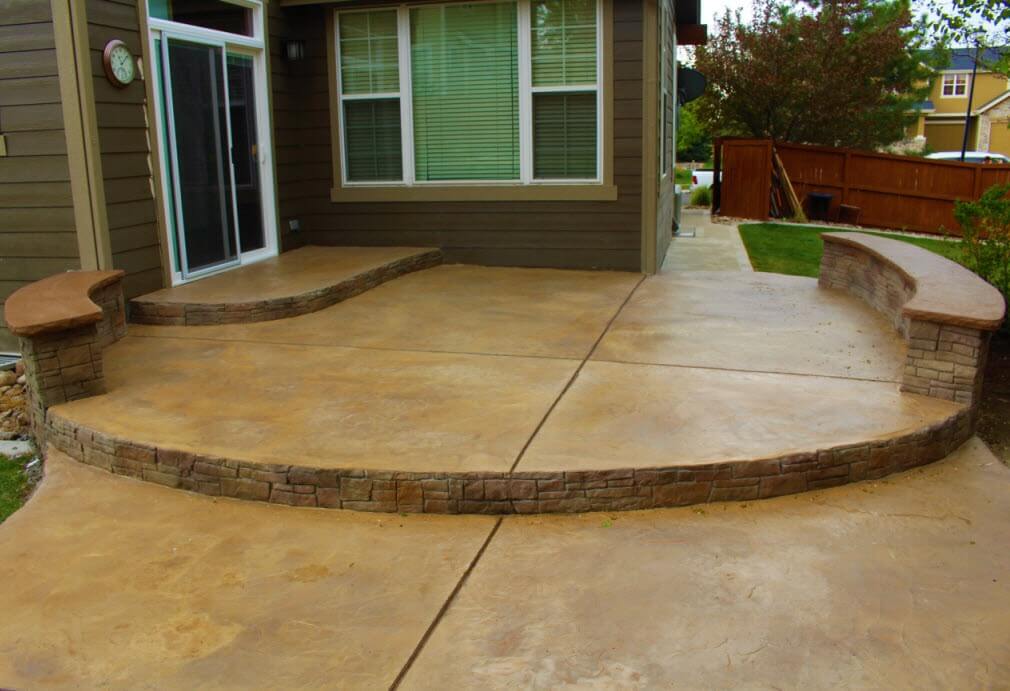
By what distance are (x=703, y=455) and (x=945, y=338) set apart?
5.83 feet

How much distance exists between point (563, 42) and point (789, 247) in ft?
19.1

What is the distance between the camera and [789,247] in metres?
13.2

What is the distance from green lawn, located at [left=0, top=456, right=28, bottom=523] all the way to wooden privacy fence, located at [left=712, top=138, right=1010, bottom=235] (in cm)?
1513

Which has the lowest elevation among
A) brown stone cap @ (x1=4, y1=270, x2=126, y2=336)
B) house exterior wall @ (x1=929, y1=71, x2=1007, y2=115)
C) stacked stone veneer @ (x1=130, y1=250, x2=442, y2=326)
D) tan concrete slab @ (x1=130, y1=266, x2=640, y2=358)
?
tan concrete slab @ (x1=130, y1=266, x2=640, y2=358)

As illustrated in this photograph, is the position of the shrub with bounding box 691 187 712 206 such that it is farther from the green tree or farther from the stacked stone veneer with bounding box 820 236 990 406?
the stacked stone veneer with bounding box 820 236 990 406

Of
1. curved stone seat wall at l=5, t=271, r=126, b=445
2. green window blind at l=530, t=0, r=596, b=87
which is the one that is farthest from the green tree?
curved stone seat wall at l=5, t=271, r=126, b=445

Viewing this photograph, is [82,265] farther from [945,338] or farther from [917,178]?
[917,178]

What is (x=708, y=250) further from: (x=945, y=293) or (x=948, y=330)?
(x=948, y=330)

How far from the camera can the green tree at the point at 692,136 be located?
24.4 metres

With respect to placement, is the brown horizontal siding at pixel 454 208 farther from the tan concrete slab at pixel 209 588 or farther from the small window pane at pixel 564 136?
the tan concrete slab at pixel 209 588

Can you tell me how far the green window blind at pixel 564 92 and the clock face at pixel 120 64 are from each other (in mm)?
3861

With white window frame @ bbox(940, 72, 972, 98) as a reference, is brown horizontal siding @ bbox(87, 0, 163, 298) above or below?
below

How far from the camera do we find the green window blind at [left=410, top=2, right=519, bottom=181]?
908 cm

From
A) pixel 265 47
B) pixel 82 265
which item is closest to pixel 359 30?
pixel 265 47
